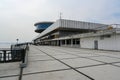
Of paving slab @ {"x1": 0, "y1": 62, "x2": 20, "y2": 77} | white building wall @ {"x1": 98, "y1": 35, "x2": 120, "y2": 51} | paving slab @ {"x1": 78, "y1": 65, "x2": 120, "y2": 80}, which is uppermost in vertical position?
white building wall @ {"x1": 98, "y1": 35, "x2": 120, "y2": 51}

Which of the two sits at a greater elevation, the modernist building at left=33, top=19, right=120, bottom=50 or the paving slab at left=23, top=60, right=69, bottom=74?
the modernist building at left=33, top=19, right=120, bottom=50

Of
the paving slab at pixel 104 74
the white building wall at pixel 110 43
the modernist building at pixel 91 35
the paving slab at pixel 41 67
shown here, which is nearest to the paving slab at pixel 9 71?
the paving slab at pixel 41 67

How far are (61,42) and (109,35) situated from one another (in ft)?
81.0

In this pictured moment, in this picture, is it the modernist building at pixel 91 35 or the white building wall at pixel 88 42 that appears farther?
the white building wall at pixel 88 42

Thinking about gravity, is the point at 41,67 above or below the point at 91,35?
below

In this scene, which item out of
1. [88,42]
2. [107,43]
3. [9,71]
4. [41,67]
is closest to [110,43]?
[107,43]

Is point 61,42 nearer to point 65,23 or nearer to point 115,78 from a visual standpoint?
point 65,23

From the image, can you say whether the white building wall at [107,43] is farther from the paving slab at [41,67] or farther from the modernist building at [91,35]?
the paving slab at [41,67]

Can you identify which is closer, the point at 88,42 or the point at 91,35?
the point at 91,35

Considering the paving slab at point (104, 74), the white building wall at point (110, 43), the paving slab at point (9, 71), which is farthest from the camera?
the white building wall at point (110, 43)

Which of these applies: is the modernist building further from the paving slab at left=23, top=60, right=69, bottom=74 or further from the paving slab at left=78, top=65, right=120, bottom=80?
the paving slab at left=23, top=60, right=69, bottom=74

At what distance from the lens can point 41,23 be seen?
324 ft

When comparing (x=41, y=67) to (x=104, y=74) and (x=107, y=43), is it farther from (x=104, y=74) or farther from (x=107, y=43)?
(x=107, y=43)

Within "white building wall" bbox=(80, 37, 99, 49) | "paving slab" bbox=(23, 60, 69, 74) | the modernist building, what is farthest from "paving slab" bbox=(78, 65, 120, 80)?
"white building wall" bbox=(80, 37, 99, 49)
